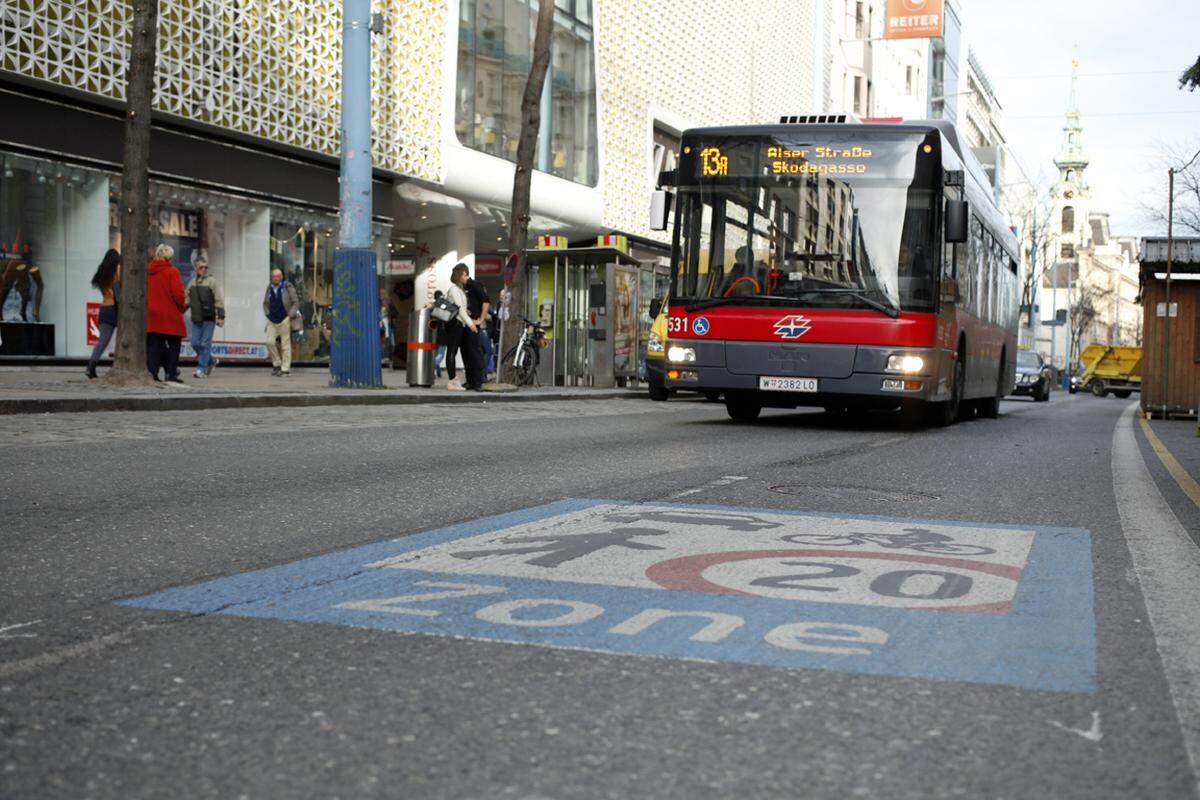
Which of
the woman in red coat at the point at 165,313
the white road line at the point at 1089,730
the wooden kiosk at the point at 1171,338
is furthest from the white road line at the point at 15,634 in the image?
the wooden kiosk at the point at 1171,338

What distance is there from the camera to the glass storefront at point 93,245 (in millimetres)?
19922

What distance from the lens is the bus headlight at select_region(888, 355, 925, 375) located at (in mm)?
13352

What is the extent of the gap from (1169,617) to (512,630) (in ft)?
6.47

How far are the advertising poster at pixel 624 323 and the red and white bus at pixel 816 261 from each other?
37.8 ft

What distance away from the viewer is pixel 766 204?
1398cm

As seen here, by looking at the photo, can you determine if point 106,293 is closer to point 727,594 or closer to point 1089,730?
point 727,594

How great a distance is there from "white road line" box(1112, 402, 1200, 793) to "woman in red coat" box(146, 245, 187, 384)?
12.4m

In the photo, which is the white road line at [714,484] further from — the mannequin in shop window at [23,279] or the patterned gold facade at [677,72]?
the patterned gold facade at [677,72]

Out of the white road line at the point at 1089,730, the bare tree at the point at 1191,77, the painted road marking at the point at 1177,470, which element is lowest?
the painted road marking at the point at 1177,470

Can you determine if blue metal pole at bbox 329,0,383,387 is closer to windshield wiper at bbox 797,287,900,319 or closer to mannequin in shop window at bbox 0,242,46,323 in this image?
mannequin in shop window at bbox 0,242,46,323

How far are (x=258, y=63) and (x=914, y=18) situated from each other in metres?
31.4

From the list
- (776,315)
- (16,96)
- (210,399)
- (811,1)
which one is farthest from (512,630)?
(811,1)

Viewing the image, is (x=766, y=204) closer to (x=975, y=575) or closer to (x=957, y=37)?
(x=975, y=575)

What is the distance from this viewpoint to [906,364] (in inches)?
526
